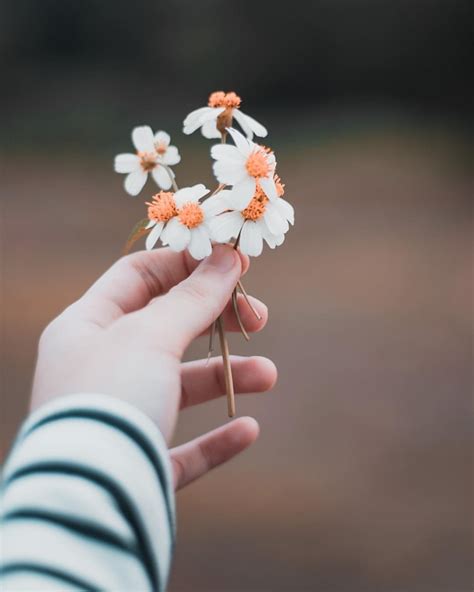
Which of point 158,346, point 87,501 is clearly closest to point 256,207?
point 158,346

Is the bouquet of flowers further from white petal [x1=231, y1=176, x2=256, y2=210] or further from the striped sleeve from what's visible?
the striped sleeve

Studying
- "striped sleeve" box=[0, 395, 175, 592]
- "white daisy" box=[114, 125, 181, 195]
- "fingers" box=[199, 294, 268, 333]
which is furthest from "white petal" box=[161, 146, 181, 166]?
"striped sleeve" box=[0, 395, 175, 592]

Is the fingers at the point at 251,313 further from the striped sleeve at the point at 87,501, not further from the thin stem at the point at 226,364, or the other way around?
the striped sleeve at the point at 87,501

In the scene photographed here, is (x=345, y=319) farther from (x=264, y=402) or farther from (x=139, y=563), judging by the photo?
(x=139, y=563)

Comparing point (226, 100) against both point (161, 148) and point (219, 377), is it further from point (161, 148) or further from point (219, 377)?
point (219, 377)

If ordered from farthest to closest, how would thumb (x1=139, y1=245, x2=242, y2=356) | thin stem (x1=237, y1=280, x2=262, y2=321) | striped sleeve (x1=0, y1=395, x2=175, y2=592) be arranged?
thin stem (x1=237, y1=280, x2=262, y2=321) → thumb (x1=139, y1=245, x2=242, y2=356) → striped sleeve (x1=0, y1=395, x2=175, y2=592)

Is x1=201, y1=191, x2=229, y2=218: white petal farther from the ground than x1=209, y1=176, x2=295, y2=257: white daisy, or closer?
farther from the ground

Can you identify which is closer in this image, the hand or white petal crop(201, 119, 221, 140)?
the hand
